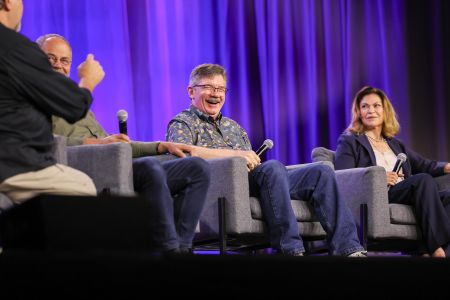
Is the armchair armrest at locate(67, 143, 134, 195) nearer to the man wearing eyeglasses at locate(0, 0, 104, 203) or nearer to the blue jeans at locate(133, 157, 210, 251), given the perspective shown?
the blue jeans at locate(133, 157, 210, 251)

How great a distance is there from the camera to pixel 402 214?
13.7 ft

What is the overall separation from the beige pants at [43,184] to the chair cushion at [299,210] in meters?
1.36

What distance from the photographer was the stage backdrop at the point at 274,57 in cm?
489

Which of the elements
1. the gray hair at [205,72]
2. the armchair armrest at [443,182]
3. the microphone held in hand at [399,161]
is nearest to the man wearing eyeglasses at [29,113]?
the gray hair at [205,72]

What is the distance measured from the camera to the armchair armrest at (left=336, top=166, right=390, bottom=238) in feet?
13.3

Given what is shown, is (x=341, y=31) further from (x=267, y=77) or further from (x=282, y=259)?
(x=282, y=259)

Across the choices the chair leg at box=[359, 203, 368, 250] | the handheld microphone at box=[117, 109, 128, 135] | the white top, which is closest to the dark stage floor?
the handheld microphone at box=[117, 109, 128, 135]

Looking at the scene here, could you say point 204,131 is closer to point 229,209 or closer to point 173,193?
point 229,209

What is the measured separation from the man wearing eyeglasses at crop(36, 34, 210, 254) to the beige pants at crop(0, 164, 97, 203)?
0.67 m

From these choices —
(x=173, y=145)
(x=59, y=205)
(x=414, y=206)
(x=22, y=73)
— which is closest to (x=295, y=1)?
(x=414, y=206)

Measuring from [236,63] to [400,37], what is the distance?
117 centimetres

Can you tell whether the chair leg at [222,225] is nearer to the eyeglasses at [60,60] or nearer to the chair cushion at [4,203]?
the eyeglasses at [60,60]

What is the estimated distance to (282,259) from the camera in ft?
5.26

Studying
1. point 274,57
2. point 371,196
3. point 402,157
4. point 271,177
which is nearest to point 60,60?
point 271,177
